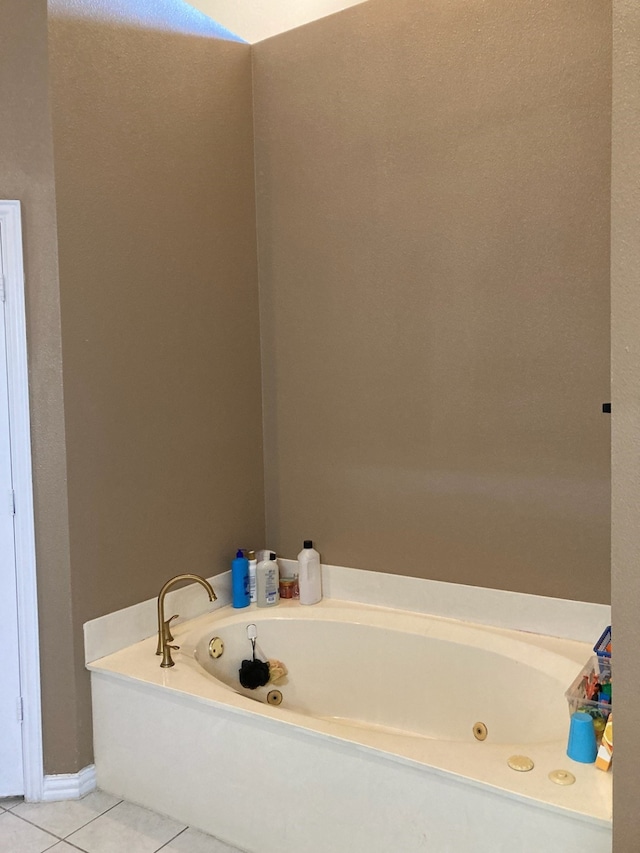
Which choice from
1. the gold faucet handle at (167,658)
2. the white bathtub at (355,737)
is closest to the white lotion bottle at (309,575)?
the white bathtub at (355,737)

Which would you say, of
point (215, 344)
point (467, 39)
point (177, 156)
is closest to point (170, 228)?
point (177, 156)

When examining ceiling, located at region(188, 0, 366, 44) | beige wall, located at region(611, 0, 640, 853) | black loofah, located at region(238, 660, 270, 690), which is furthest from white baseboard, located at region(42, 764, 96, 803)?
ceiling, located at region(188, 0, 366, 44)

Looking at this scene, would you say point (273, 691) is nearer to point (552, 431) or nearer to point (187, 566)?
point (187, 566)

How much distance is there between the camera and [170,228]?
A: 2584 millimetres

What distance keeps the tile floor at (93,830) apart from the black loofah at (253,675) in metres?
0.51

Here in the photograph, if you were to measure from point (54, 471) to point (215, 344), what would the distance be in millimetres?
847

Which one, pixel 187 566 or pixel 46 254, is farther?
pixel 187 566

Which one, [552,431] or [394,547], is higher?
[552,431]

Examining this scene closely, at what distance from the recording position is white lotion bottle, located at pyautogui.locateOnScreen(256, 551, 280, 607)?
279 centimetres

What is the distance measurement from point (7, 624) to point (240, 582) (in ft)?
2.90

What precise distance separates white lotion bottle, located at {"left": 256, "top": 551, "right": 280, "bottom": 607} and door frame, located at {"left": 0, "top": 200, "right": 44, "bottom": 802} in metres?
0.86

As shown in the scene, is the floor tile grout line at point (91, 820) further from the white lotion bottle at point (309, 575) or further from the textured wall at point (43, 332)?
the white lotion bottle at point (309, 575)

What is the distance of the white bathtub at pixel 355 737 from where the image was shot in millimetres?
1608

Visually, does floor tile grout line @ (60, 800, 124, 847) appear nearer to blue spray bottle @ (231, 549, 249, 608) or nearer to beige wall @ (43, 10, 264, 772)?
beige wall @ (43, 10, 264, 772)
